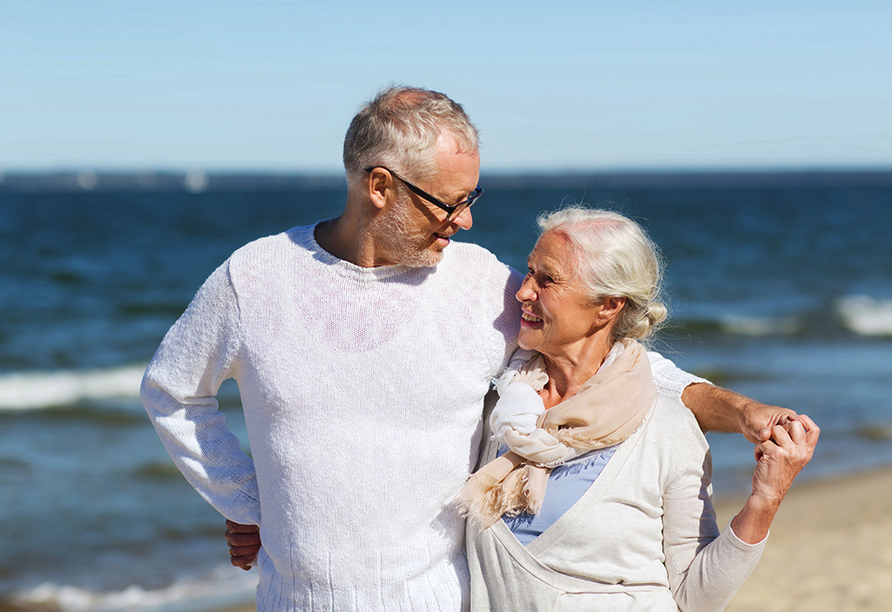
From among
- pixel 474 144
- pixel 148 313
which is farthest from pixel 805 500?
pixel 148 313

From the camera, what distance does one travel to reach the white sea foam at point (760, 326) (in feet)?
46.8

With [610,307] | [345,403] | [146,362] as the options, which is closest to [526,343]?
[610,307]

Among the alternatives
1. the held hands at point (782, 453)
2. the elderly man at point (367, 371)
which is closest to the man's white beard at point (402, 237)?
the elderly man at point (367, 371)

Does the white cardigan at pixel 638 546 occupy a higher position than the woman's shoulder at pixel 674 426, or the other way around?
the woman's shoulder at pixel 674 426

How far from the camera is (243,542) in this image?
2.48m

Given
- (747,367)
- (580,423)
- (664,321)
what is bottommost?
(747,367)

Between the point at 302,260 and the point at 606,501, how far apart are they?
1031 millimetres

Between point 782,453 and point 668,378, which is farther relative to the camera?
point 668,378

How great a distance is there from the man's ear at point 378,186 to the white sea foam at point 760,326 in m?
12.9

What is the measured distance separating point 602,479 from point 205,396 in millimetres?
1142

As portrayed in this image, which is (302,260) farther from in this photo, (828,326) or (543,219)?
(828,326)

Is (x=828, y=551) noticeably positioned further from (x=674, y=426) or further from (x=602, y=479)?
(x=602, y=479)

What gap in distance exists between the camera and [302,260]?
7.48 feet

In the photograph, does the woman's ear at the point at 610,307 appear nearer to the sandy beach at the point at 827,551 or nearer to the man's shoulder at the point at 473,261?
the man's shoulder at the point at 473,261
